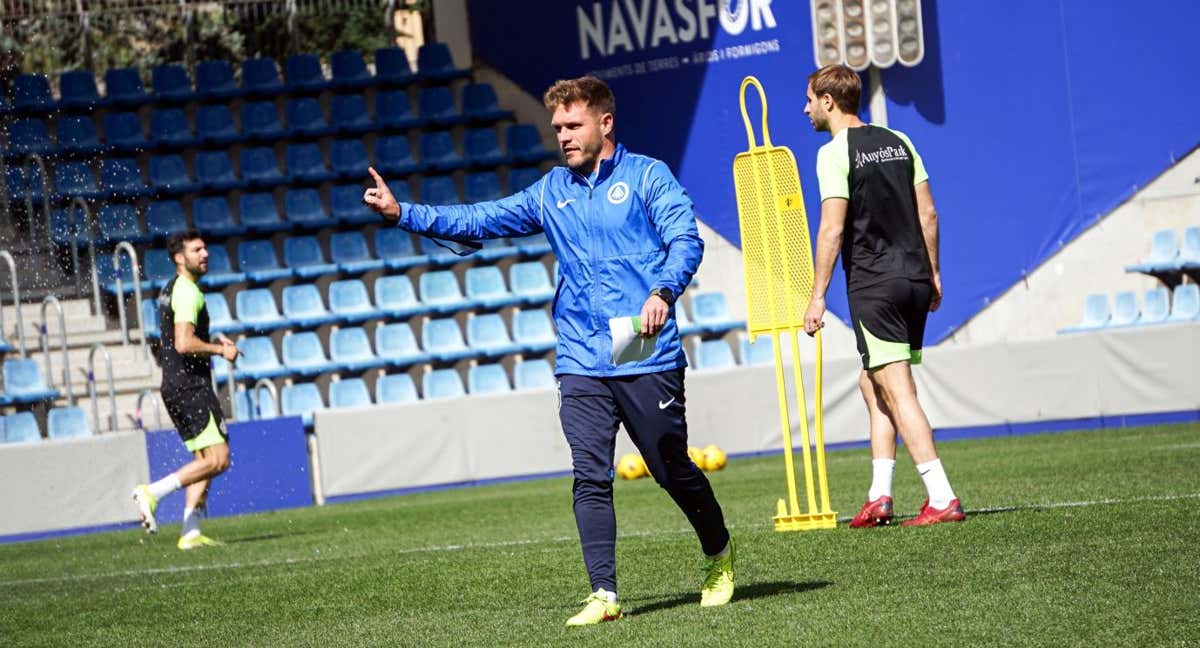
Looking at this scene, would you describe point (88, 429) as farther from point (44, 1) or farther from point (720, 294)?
point (44, 1)

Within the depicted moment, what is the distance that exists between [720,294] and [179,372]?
10675 mm

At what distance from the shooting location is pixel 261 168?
23250 mm

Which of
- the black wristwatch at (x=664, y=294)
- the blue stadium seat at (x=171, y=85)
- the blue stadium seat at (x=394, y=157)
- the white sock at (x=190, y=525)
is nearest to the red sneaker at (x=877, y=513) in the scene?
the black wristwatch at (x=664, y=294)

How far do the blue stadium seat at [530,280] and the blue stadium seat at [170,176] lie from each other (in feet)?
14.0

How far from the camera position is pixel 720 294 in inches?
874

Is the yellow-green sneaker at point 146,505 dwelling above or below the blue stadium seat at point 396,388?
below

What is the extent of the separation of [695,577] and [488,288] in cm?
1455

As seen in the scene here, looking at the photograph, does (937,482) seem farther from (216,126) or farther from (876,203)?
(216,126)

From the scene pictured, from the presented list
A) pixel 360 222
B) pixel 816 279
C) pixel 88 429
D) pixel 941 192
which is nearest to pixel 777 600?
pixel 816 279

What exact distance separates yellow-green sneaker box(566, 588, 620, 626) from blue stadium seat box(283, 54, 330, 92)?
19.2 m

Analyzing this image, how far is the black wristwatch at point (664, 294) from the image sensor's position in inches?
243

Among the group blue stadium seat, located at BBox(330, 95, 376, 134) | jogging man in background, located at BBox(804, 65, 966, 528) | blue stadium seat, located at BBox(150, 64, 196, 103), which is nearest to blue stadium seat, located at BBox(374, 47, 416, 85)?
blue stadium seat, located at BBox(330, 95, 376, 134)

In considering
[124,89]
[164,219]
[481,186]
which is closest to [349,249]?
[481,186]

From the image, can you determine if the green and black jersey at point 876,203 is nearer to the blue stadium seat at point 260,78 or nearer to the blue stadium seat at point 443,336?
the blue stadium seat at point 443,336
